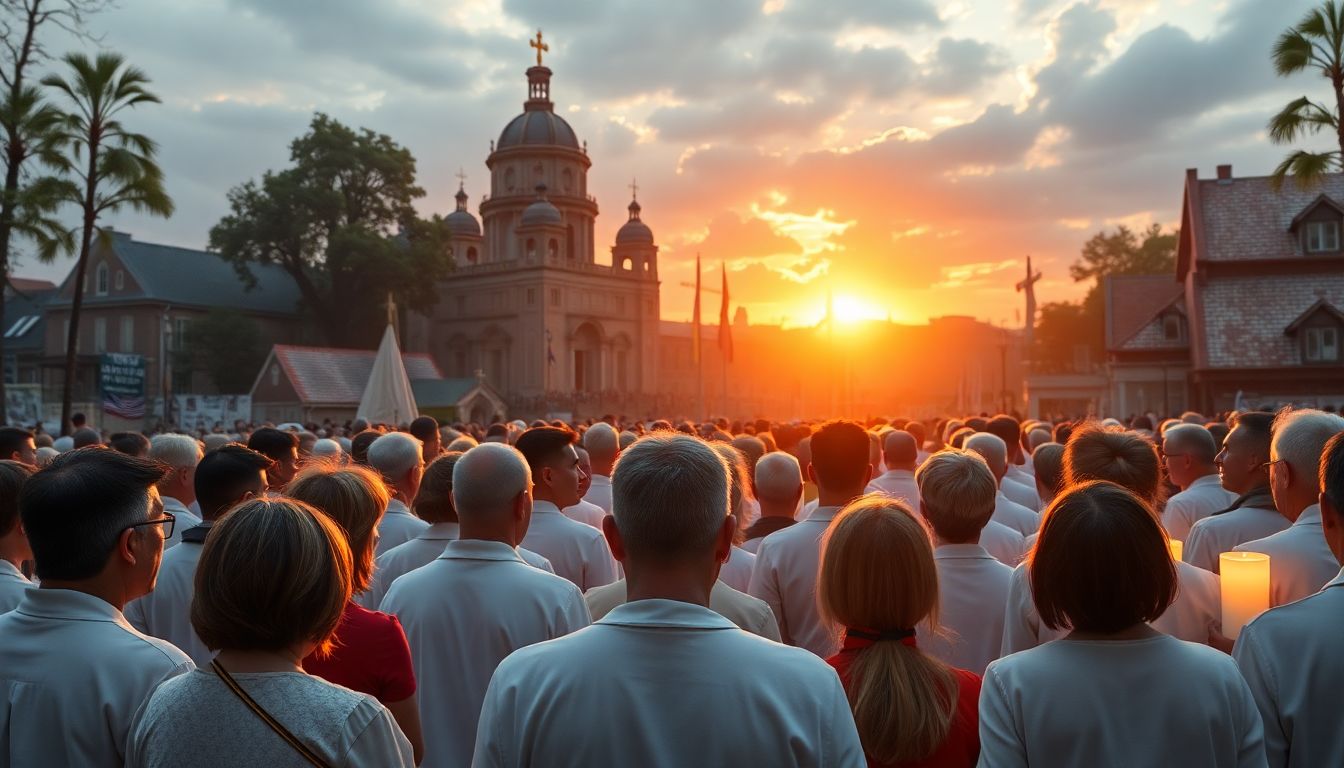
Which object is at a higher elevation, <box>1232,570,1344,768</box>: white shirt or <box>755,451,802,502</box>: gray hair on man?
<box>755,451,802,502</box>: gray hair on man

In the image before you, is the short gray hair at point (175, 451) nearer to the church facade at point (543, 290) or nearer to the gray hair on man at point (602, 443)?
the gray hair on man at point (602, 443)

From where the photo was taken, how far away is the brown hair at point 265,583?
2.55 metres

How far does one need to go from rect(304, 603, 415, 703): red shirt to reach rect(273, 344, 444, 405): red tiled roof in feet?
157

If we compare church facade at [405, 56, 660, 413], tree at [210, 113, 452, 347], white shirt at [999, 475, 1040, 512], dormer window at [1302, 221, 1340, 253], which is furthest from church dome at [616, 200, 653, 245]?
white shirt at [999, 475, 1040, 512]

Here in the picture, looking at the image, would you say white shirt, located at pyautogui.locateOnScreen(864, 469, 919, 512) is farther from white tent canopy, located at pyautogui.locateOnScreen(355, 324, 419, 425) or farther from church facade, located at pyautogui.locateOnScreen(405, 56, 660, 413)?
church facade, located at pyautogui.locateOnScreen(405, 56, 660, 413)

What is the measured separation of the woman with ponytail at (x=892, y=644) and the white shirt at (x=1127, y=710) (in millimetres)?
254

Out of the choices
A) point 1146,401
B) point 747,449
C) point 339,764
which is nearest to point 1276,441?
point 339,764

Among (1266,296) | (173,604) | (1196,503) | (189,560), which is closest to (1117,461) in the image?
(1196,503)

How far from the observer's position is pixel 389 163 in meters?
60.8

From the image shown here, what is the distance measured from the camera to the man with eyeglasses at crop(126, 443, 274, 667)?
189 inches

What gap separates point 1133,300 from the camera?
45.8m

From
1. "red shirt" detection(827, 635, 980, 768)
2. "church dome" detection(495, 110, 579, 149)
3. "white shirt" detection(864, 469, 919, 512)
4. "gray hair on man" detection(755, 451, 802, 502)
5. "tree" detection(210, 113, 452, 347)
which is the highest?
"church dome" detection(495, 110, 579, 149)

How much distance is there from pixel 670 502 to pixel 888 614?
0.92 meters

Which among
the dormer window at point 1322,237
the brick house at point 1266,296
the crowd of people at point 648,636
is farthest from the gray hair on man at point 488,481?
the dormer window at point 1322,237
